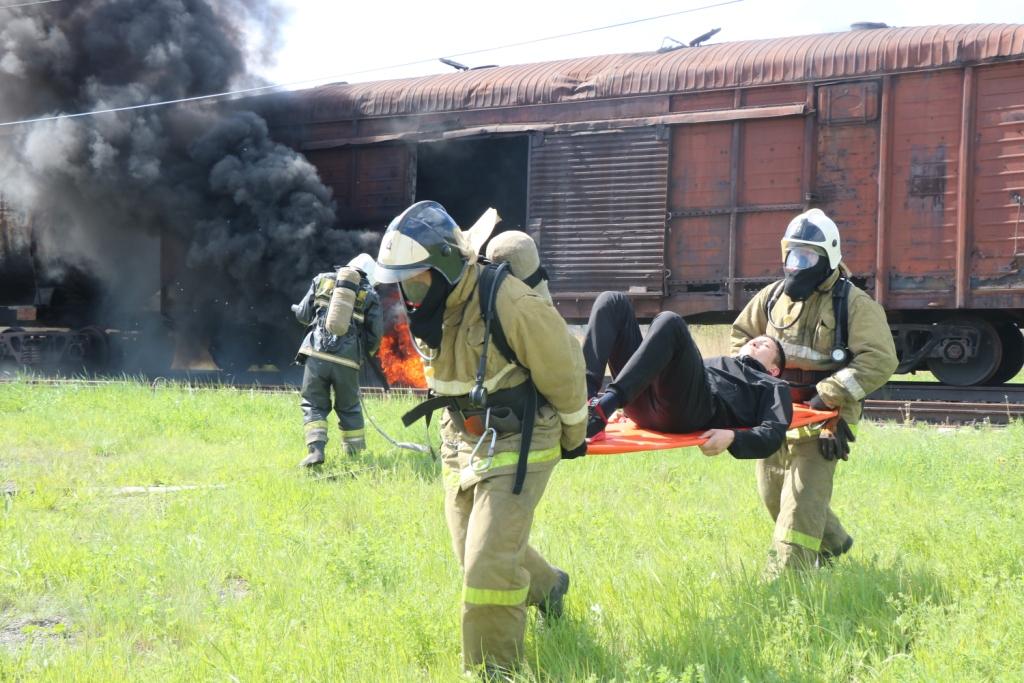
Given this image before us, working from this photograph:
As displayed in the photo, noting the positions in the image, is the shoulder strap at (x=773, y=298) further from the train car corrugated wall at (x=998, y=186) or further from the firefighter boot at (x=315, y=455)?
the train car corrugated wall at (x=998, y=186)

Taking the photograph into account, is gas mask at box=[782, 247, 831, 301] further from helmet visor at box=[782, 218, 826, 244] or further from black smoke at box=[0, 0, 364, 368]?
black smoke at box=[0, 0, 364, 368]

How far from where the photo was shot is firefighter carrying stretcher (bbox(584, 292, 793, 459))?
164 inches

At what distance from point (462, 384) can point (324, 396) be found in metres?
4.47

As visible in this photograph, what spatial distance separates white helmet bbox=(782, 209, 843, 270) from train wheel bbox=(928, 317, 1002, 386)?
777cm

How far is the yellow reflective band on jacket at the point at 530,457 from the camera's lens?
3.41m

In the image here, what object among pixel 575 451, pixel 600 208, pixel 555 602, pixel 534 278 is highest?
pixel 600 208

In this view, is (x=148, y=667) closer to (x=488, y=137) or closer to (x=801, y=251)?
(x=801, y=251)

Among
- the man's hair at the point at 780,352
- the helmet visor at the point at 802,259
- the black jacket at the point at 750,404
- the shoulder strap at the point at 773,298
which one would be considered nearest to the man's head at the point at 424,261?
the black jacket at the point at 750,404

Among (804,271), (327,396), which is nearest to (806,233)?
(804,271)

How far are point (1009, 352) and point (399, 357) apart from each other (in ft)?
26.0

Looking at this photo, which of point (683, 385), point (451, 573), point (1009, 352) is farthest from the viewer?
point (1009, 352)

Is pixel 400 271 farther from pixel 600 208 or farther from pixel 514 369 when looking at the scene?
pixel 600 208

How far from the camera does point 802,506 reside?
4539mm

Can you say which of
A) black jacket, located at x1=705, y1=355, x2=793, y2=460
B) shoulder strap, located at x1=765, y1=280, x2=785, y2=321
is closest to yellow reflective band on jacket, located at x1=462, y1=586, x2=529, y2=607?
black jacket, located at x1=705, y1=355, x2=793, y2=460
